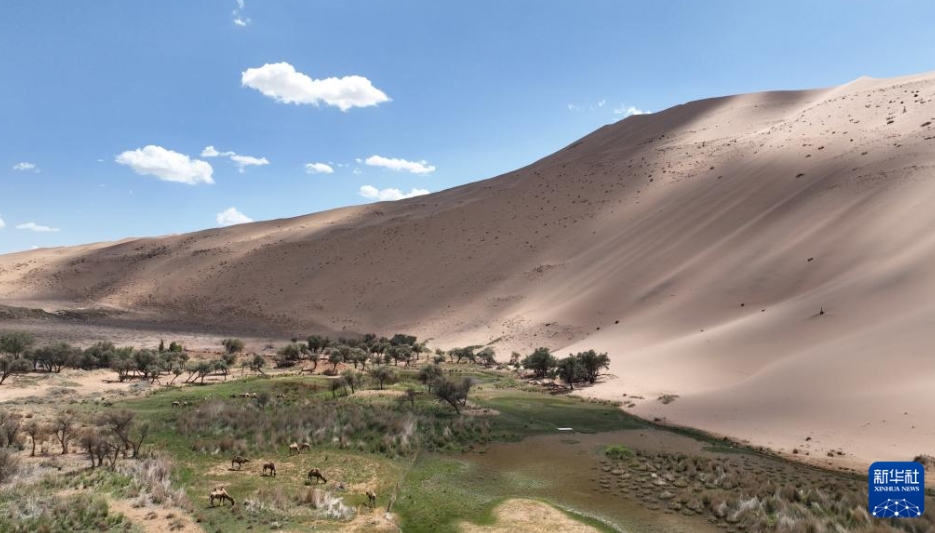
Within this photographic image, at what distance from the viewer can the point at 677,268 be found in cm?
4962

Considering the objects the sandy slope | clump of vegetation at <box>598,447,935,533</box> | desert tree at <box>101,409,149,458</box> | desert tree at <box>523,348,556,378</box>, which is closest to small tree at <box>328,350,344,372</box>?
desert tree at <box>523,348,556,378</box>

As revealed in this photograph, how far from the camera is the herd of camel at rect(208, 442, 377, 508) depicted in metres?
15.3

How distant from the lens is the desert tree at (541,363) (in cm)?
4012

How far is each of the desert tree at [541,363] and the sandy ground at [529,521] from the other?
23.9 metres

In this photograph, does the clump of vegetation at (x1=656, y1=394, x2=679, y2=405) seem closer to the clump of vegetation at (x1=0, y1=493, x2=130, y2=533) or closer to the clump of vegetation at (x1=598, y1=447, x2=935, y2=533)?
the clump of vegetation at (x1=598, y1=447, x2=935, y2=533)

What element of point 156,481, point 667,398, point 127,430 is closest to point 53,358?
point 127,430

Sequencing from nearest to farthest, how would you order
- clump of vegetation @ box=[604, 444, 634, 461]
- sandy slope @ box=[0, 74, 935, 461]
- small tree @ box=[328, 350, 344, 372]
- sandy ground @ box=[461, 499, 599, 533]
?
sandy ground @ box=[461, 499, 599, 533] → clump of vegetation @ box=[604, 444, 634, 461] → sandy slope @ box=[0, 74, 935, 461] → small tree @ box=[328, 350, 344, 372]

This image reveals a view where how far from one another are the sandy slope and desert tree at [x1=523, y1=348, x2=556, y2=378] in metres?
4.92

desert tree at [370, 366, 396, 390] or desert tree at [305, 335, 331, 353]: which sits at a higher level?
desert tree at [305, 335, 331, 353]

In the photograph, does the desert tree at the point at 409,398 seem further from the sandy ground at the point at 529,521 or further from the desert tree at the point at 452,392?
the sandy ground at the point at 529,521

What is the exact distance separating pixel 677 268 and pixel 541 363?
716 inches

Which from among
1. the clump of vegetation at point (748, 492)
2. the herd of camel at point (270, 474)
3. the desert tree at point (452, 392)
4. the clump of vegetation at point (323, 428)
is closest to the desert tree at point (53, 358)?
the clump of vegetation at point (323, 428)

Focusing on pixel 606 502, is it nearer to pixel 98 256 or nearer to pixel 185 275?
pixel 185 275

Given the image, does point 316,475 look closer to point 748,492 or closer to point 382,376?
point 748,492
